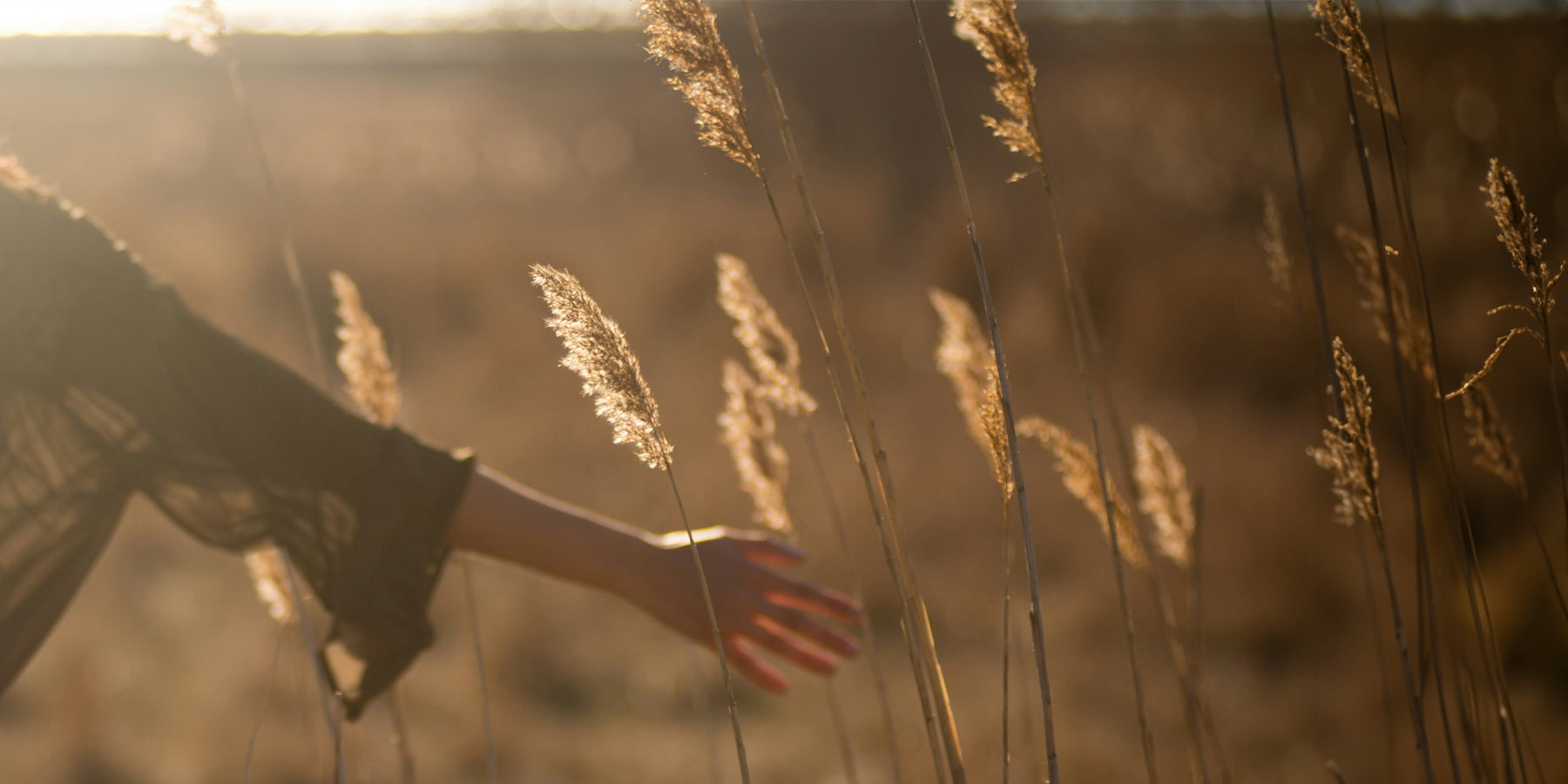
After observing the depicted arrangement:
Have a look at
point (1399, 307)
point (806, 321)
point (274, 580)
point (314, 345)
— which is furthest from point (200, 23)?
point (806, 321)

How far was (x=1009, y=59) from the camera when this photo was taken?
3.04 feet

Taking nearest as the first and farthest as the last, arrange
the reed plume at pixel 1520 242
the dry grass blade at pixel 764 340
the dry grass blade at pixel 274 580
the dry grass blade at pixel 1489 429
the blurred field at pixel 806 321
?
the reed plume at pixel 1520 242 → the dry grass blade at pixel 1489 429 → the dry grass blade at pixel 764 340 → the dry grass blade at pixel 274 580 → the blurred field at pixel 806 321

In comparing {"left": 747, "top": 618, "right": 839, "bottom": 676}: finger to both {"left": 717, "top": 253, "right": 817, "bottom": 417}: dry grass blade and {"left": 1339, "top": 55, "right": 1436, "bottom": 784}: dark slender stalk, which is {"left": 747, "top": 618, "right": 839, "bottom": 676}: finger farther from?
{"left": 1339, "top": 55, "right": 1436, "bottom": 784}: dark slender stalk

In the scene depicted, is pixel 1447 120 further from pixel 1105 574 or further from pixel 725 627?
pixel 725 627

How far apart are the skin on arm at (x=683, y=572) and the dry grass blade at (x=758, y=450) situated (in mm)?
242

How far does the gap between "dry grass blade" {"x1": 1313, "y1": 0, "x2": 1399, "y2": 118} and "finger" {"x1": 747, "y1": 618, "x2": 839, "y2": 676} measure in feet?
2.60

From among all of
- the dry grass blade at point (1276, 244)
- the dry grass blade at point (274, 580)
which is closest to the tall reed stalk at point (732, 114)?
the dry grass blade at point (1276, 244)

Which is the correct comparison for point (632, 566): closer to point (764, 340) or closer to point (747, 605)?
point (747, 605)

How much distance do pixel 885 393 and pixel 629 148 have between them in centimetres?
312

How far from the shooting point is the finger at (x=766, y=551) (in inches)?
42.5

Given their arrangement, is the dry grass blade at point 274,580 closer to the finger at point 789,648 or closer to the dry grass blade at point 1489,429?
the finger at point 789,648

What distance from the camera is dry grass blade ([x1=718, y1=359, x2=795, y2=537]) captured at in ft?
4.42

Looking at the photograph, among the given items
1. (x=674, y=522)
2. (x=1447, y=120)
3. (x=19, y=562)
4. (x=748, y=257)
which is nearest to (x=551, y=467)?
(x=674, y=522)

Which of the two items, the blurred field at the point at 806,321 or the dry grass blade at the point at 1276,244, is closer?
the dry grass blade at the point at 1276,244
